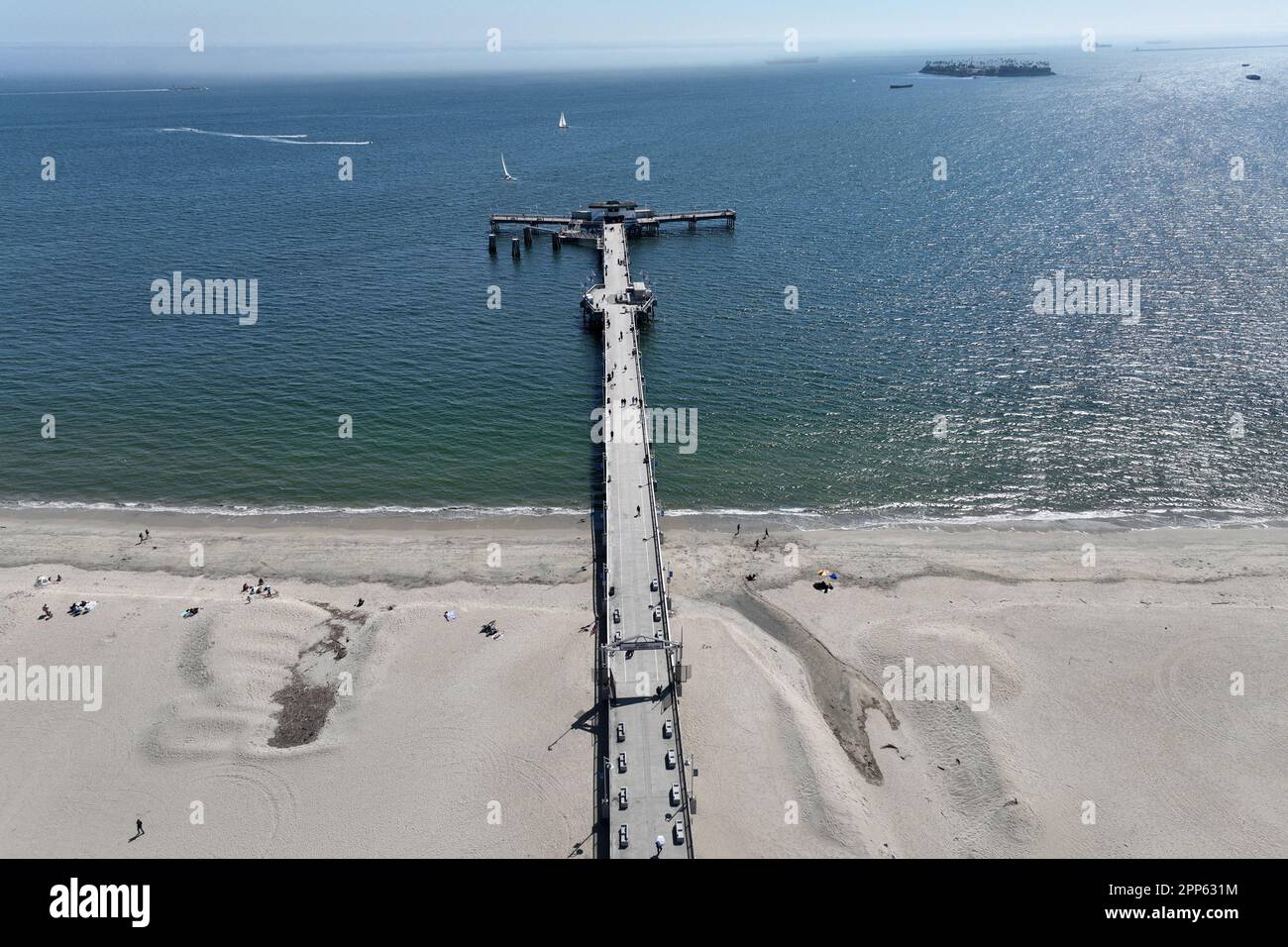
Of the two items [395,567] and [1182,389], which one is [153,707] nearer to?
[395,567]

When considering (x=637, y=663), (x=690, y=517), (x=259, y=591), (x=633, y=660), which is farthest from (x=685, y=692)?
(x=259, y=591)

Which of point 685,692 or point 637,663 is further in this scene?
point 637,663

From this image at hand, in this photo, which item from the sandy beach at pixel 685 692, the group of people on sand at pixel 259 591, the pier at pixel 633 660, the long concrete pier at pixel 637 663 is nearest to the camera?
the long concrete pier at pixel 637 663

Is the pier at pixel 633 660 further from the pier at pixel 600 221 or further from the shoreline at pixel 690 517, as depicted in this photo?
the pier at pixel 600 221

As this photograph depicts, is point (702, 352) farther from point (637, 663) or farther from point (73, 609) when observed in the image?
point (73, 609)

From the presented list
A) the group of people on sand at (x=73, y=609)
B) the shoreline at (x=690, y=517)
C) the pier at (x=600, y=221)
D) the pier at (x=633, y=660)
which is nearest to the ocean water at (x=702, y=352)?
the shoreline at (x=690, y=517)

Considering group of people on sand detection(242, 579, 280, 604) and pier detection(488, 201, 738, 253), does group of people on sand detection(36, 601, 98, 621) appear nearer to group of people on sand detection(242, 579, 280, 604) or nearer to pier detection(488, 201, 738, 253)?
group of people on sand detection(242, 579, 280, 604)
